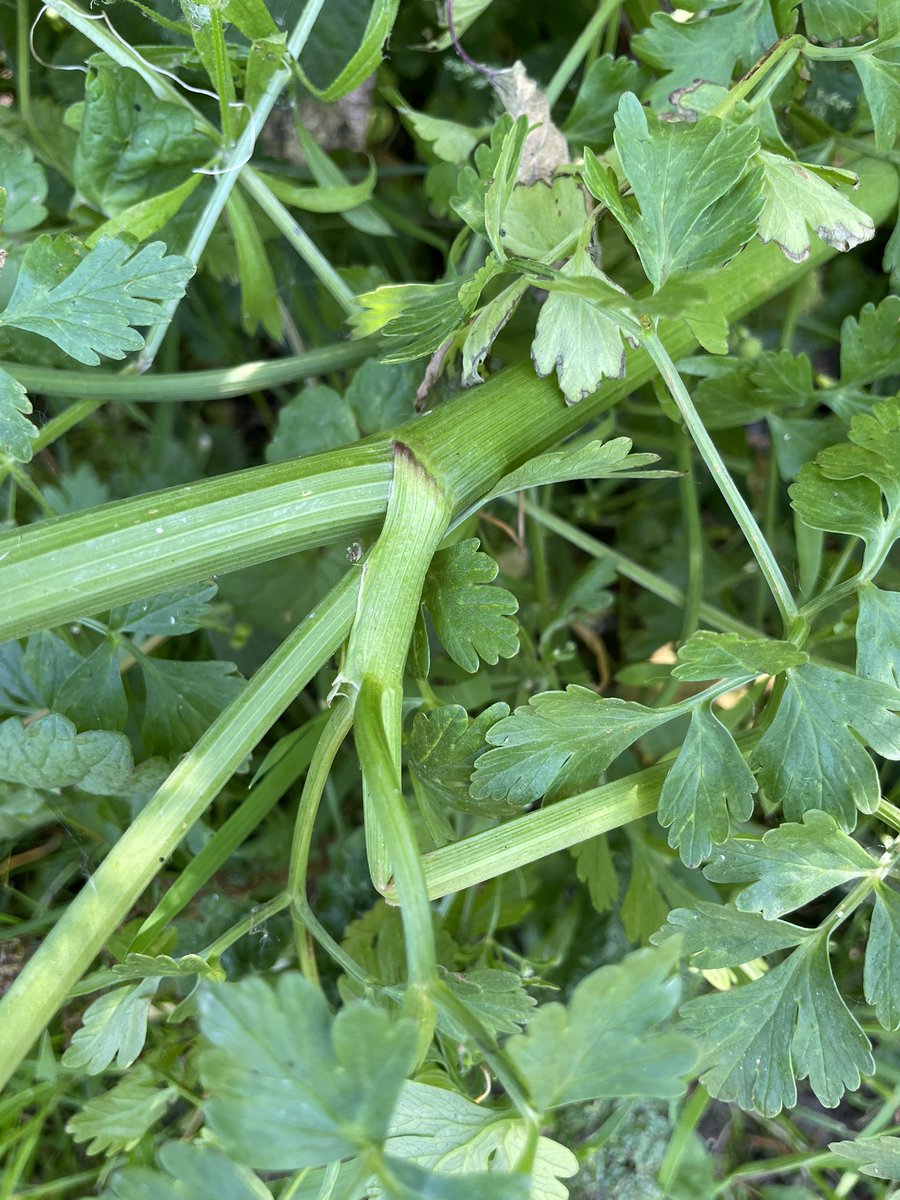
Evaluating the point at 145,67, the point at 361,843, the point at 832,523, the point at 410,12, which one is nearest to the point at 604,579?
the point at 832,523

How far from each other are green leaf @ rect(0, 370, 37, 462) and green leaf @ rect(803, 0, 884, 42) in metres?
0.92

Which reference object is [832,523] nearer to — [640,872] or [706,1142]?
[640,872]

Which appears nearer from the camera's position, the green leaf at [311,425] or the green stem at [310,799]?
the green stem at [310,799]

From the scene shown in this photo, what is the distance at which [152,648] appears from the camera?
53.0 inches

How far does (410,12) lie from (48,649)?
112 centimetres

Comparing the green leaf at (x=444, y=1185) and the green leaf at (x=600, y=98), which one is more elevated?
the green leaf at (x=600, y=98)

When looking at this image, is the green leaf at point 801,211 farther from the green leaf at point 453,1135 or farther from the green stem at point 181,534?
the green leaf at point 453,1135

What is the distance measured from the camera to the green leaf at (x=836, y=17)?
988 mm

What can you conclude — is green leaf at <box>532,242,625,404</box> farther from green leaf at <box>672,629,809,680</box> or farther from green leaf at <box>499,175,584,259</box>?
green leaf at <box>672,629,809,680</box>

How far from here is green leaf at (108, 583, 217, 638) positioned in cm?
104

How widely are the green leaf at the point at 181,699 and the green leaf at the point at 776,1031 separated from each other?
0.61m

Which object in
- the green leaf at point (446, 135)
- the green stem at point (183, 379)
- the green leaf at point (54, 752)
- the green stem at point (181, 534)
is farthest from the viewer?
the green leaf at point (446, 135)

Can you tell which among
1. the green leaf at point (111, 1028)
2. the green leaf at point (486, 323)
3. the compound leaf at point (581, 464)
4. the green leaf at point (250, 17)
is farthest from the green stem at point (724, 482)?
the green leaf at point (111, 1028)

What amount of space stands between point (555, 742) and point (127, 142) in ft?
2.75
